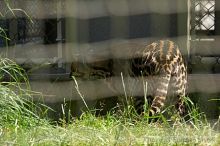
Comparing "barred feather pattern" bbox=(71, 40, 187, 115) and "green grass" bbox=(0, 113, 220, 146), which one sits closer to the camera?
"green grass" bbox=(0, 113, 220, 146)

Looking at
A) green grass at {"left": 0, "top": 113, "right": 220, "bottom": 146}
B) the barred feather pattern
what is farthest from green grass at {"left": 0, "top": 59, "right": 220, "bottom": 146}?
the barred feather pattern

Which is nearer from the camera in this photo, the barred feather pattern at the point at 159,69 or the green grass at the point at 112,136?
the green grass at the point at 112,136

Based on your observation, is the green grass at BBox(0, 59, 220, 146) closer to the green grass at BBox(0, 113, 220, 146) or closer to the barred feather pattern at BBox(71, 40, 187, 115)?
the green grass at BBox(0, 113, 220, 146)

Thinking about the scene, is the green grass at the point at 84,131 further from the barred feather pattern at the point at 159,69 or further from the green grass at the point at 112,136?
the barred feather pattern at the point at 159,69

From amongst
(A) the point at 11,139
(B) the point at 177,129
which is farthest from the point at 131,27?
(A) the point at 11,139

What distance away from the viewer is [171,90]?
2.98m

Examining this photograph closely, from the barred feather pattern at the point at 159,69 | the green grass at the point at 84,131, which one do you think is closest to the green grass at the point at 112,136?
the green grass at the point at 84,131

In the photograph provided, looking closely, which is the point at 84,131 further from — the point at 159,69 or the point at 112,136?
the point at 159,69

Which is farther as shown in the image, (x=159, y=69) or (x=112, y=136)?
(x=159, y=69)

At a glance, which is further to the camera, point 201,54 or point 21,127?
point 201,54

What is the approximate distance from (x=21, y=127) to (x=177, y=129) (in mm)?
524

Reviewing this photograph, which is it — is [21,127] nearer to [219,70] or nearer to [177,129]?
[177,129]

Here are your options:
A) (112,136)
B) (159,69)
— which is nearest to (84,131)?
(112,136)

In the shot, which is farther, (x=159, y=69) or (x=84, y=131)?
(x=159, y=69)
